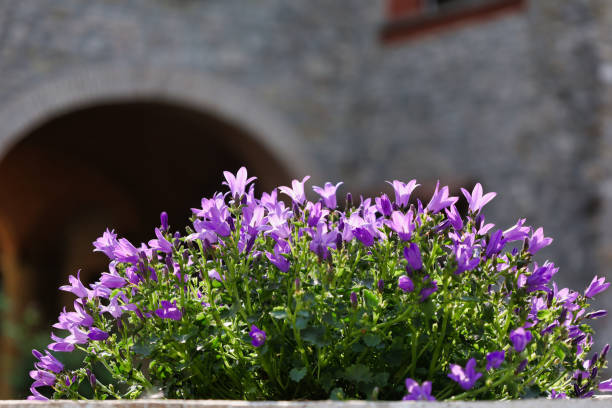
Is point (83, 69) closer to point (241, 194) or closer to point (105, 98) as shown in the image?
point (105, 98)

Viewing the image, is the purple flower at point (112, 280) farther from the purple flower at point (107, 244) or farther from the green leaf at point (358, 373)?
the green leaf at point (358, 373)

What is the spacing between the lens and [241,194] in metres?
1.51

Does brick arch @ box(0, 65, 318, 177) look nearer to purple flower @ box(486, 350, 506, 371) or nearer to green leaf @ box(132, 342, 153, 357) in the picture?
green leaf @ box(132, 342, 153, 357)

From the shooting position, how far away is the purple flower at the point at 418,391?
1.26m

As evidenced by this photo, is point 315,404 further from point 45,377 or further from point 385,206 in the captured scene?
point 45,377

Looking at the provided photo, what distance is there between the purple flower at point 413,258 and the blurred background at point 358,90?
4.76m

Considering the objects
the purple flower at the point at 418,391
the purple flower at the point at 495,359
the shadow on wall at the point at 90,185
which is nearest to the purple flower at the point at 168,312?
the purple flower at the point at 418,391

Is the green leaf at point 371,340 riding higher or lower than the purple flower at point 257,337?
lower

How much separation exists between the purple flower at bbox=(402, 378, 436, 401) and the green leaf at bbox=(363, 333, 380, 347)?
0.10 metres

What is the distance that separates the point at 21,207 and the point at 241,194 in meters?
8.94

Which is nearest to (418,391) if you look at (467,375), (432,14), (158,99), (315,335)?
(467,375)

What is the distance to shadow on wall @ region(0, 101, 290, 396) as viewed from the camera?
853 centimetres

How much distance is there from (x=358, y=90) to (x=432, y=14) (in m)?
0.99

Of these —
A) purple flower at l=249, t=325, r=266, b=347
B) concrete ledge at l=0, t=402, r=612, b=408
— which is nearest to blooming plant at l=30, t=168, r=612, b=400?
purple flower at l=249, t=325, r=266, b=347
